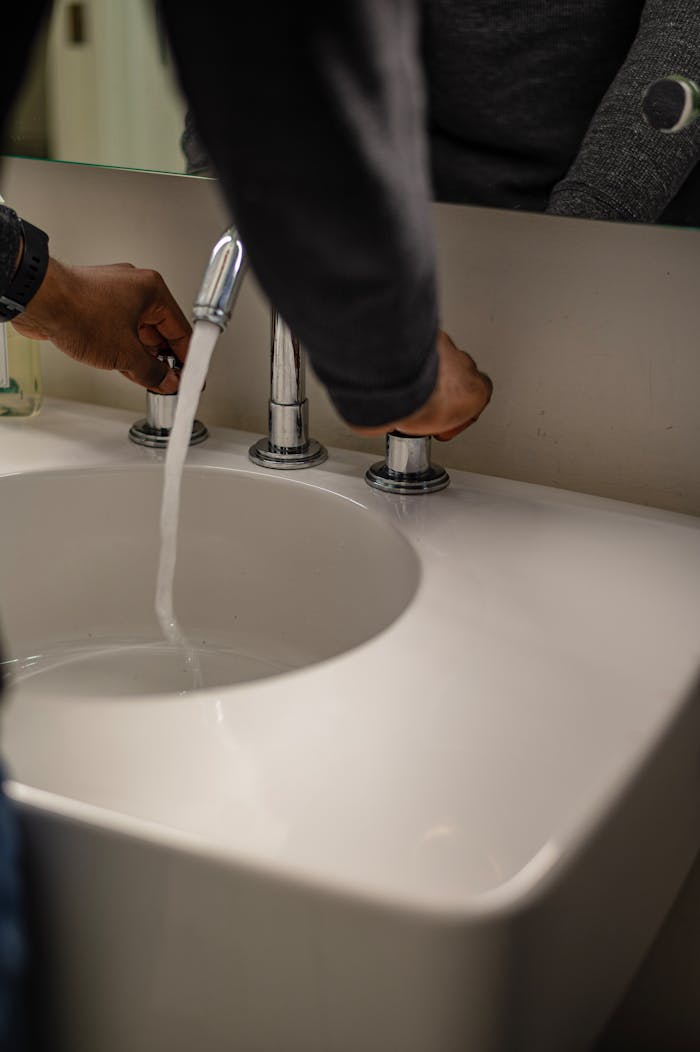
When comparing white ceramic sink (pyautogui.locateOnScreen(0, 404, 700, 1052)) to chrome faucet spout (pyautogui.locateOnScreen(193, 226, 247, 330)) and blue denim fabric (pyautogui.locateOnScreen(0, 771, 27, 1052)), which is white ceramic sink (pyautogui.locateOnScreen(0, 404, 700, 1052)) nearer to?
blue denim fabric (pyautogui.locateOnScreen(0, 771, 27, 1052))

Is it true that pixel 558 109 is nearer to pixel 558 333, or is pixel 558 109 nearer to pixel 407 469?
pixel 558 333

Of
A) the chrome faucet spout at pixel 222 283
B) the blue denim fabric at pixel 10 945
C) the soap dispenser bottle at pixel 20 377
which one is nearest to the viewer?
the blue denim fabric at pixel 10 945

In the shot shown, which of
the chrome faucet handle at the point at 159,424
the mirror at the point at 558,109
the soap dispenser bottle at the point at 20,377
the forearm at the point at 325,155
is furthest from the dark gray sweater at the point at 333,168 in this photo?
the soap dispenser bottle at the point at 20,377

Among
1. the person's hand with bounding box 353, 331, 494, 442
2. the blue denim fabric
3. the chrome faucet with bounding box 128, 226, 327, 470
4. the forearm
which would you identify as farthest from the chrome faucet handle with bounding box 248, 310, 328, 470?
the blue denim fabric

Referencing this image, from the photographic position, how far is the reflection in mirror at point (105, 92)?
865 mm

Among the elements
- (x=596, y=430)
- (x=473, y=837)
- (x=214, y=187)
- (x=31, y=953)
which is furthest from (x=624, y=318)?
(x=31, y=953)

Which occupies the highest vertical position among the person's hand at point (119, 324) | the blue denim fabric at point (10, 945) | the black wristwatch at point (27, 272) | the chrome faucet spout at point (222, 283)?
the chrome faucet spout at point (222, 283)

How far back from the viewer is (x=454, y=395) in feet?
→ 2.31

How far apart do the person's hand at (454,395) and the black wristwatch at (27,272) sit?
0.29 metres

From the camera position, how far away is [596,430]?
802mm

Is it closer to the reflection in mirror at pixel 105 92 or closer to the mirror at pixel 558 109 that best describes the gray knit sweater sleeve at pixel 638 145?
the mirror at pixel 558 109

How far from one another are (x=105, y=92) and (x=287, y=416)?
0.31 meters

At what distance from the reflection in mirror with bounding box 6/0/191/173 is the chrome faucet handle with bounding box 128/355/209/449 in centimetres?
17

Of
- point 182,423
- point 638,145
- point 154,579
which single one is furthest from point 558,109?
point 154,579
